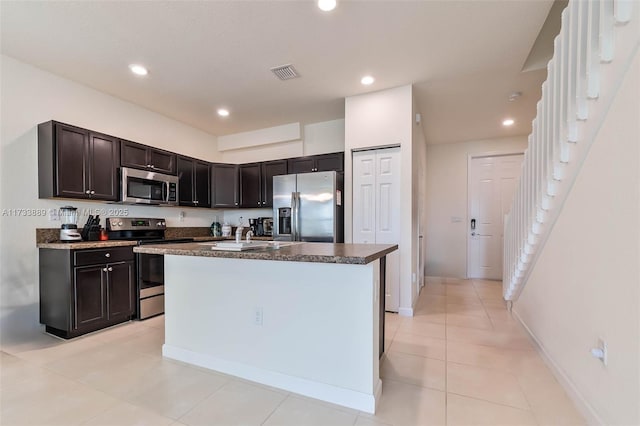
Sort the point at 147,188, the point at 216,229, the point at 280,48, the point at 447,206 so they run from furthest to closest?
the point at 447,206 < the point at 216,229 < the point at 147,188 < the point at 280,48

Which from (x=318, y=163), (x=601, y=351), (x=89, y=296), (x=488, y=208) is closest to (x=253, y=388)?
→ (x=601, y=351)

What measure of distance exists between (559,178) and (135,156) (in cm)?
432

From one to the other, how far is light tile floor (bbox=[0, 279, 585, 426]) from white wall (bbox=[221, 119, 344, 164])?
9.82 ft

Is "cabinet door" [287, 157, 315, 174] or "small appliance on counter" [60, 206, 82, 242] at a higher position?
"cabinet door" [287, 157, 315, 174]

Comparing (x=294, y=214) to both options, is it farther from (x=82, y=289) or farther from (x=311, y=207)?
(x=82, y=289)

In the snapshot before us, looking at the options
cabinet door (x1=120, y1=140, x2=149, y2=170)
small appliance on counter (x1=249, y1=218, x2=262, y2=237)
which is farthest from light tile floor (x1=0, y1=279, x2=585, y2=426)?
small appliance on counter (x1=249, y1=218, x2=262, y2=237)

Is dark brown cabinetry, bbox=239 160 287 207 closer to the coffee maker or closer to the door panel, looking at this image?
the coffee maker

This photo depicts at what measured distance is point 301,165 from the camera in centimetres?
439

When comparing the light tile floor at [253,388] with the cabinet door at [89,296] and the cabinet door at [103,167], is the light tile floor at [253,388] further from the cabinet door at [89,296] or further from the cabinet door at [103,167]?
the cabinet door at [103,167]

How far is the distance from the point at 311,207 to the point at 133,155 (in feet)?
7.65

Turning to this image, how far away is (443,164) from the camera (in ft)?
18.9

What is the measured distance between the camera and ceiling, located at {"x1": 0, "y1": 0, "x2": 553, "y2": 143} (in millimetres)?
2168

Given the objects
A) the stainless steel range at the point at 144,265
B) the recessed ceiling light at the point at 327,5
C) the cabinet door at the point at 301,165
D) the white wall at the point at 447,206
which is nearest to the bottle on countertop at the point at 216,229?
the stainless steel range at the point at 144,265

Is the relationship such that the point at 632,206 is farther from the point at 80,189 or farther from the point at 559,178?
the point at 80,189
